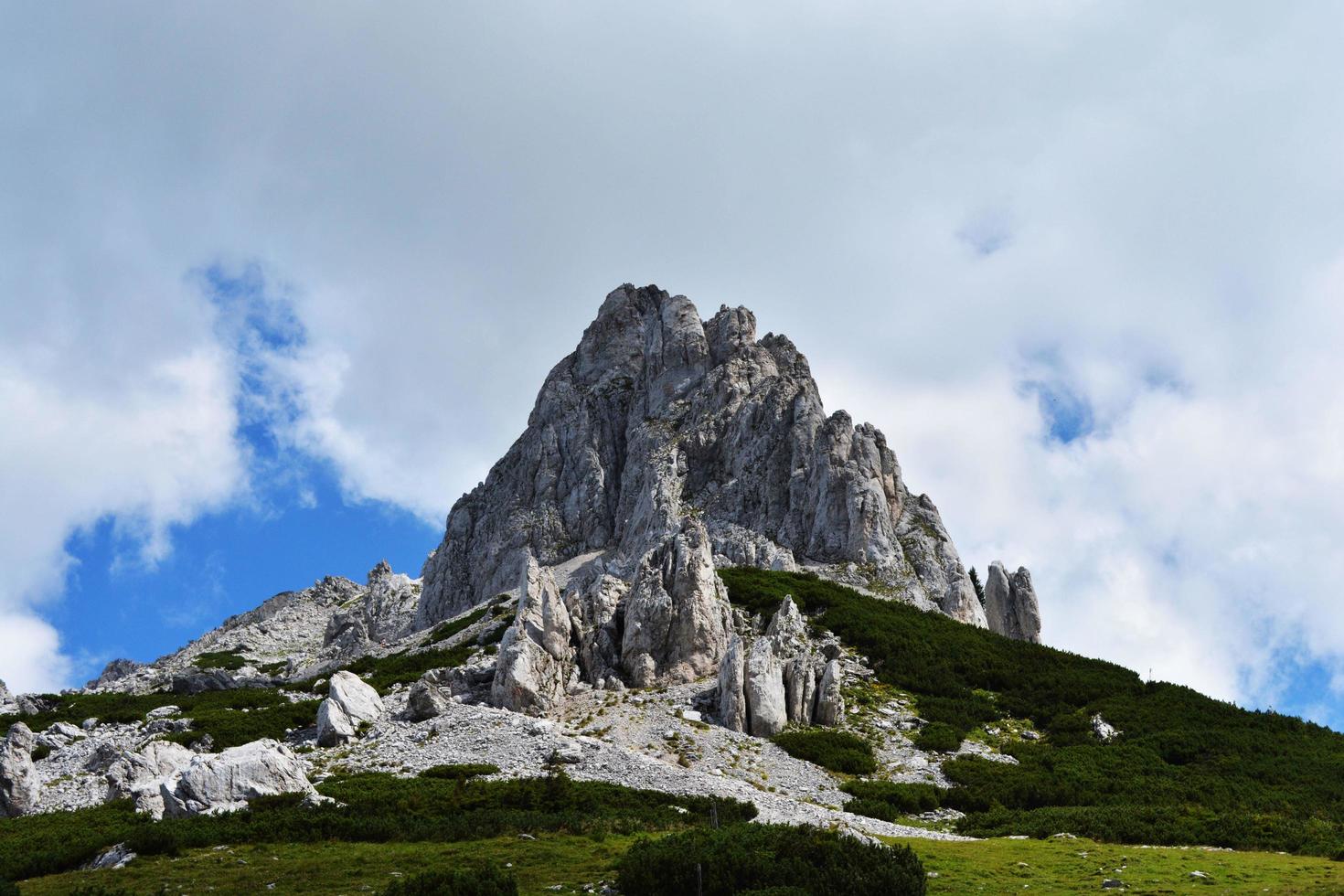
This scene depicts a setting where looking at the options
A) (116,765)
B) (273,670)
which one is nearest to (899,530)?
(273,670)

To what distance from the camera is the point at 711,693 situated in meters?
53.2

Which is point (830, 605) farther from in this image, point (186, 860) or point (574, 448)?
point (574, 448)

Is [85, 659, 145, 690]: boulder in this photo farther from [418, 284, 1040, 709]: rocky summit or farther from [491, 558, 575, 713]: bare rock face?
[491, 558, 575, 713]: bare rock face

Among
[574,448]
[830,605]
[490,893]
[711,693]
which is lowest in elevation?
[490,893]

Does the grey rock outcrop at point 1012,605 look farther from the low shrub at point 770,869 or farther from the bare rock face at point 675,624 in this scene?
the low shrub at point 770,869

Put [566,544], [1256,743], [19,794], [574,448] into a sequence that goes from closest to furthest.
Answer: [19,794], [1256,743], [566,544], [574,448]

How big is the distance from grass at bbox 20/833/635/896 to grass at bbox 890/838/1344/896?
29.1 feet

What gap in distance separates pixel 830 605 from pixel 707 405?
6748 cm

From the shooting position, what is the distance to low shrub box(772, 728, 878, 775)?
46097mm

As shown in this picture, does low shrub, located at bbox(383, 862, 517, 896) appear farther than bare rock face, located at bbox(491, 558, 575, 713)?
No

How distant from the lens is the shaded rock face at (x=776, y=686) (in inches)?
1980

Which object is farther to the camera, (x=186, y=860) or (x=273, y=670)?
(x=273, y=670)

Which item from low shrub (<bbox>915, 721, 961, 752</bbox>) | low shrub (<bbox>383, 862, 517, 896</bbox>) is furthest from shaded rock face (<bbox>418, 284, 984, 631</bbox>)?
low shrub (<bbox>383, 862, 517, 896</bbox>)

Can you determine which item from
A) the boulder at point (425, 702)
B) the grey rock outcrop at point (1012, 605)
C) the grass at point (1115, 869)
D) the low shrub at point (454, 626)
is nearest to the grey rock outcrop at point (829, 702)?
the boulder at point (425, 702)
